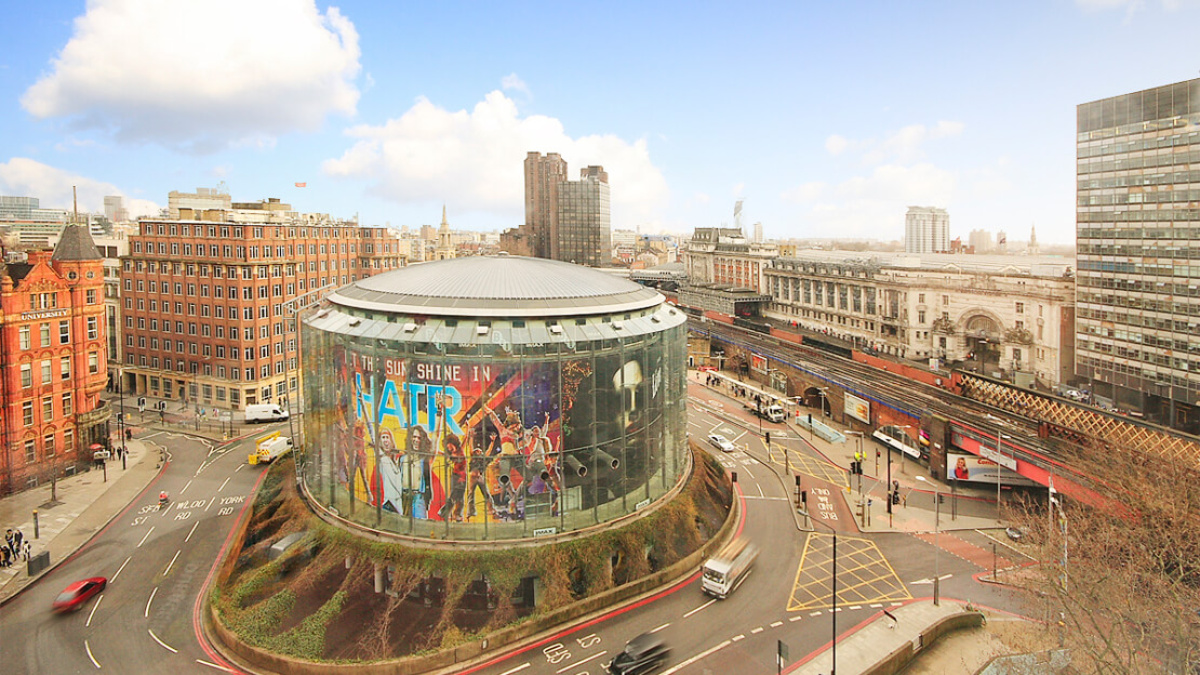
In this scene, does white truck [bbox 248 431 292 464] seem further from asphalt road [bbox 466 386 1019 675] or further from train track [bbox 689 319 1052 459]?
train track [bbox 689 319 1052 459]

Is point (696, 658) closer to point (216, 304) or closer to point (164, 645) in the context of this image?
point (164, 645)

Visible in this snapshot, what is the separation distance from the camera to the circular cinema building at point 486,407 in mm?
42312

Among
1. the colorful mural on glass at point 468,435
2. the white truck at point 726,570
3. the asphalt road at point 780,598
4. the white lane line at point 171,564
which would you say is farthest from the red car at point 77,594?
the white truck at point 726,570

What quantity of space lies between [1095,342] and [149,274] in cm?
12166

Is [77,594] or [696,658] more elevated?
[77,594]

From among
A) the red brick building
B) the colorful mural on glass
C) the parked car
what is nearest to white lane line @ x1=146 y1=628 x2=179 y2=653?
the colorful mural on glass

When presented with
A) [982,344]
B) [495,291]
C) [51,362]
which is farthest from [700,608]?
[982,344]

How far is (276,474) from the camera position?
59.3m

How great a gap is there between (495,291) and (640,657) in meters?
24.5

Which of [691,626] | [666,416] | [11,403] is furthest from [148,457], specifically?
[691,626]

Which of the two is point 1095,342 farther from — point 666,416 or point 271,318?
point 271,318

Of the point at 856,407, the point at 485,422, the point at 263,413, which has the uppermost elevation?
the point at 485,422

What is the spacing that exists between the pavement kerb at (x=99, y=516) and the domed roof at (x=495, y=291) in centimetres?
2684

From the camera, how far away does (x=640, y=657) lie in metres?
35.8
